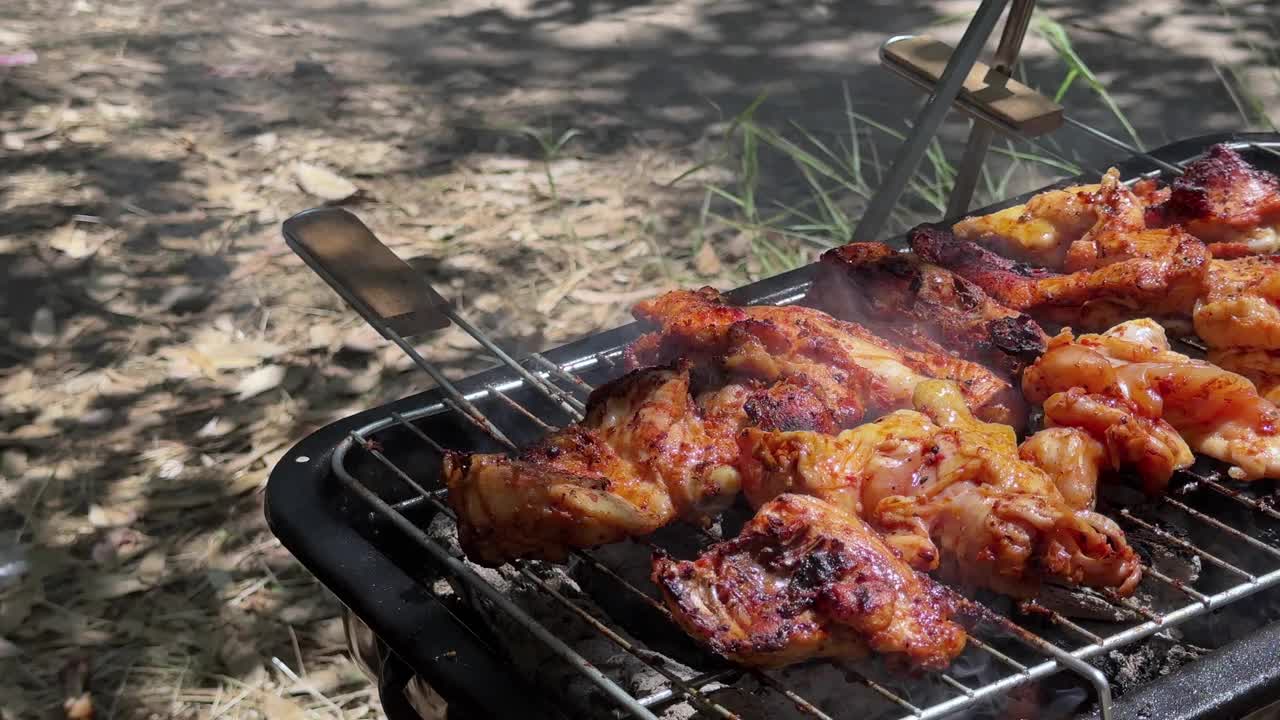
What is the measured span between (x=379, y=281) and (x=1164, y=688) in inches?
60.7

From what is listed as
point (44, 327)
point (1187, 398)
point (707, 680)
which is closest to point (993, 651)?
point (707, 680)

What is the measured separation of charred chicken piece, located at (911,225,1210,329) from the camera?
2.75 meters

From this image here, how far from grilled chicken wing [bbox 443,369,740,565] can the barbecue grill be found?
8cm

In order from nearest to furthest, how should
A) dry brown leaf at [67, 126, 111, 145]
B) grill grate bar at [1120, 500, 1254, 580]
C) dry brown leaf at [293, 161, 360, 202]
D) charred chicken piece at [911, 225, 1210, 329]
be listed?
grill grate bar at [1120, 500, 1254, 580], charred chicken piece at [911, 225, 1210, 329], dry brown leaf at [293, 161, 360, 202], dry brown leaf at [67, 126, 111, 145]

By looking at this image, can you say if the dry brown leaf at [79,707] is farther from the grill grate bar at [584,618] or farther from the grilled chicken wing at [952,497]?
the grilled chicken wing at [952,497]

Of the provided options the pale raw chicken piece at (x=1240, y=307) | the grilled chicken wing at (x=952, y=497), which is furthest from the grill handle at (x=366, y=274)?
the pale raw chicken piece at (x=1240, y=307)

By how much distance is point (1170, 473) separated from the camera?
229 cm

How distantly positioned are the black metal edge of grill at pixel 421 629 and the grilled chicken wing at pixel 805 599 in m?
0.27

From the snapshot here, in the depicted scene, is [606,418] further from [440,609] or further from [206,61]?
[206,61]

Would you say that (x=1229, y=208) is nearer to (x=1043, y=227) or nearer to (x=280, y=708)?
(x=1043, y=227)

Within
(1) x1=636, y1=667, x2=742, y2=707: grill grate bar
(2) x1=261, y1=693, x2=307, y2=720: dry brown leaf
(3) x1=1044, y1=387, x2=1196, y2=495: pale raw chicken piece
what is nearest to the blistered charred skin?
(3) x1=1044, y1=387, x2=1196, y2=495: pale raw chicken piece

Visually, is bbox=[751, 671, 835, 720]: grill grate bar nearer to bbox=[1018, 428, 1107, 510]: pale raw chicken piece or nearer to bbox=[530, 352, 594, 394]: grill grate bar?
bbox=[1018, 428, 1107, 510]: pale raw chicken piece

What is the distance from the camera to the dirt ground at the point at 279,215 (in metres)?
3.94

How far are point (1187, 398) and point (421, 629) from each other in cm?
151
